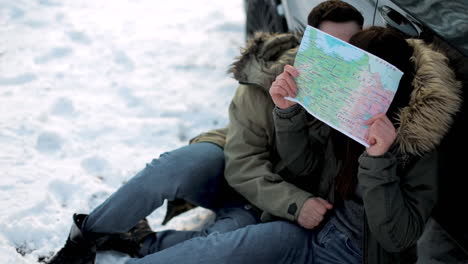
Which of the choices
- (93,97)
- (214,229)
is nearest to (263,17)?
(93,97)

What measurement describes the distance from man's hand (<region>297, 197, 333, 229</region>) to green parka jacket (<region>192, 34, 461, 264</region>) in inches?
1.1

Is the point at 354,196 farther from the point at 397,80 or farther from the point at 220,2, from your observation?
the point at 220,2

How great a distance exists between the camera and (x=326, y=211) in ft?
6.35

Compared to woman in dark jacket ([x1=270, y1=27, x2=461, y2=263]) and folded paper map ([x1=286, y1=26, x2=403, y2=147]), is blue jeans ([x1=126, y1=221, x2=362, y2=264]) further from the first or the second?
folded paper map ([x1=286, y1=26, x2=403, y2=147])

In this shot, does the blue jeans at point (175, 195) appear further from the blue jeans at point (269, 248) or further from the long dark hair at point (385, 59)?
the long dark hair at point (385, 59)

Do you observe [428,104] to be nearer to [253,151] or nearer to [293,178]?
[293,178]

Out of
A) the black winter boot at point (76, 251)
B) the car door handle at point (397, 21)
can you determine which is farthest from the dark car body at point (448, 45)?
the black winter boot at point (76, 251)

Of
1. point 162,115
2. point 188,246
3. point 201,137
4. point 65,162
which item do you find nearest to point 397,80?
point 188,246

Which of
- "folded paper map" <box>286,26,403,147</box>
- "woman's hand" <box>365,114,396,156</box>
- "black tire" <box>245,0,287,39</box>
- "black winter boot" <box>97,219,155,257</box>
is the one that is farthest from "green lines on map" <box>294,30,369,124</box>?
"black tire" <box>245,0,287,39</box>

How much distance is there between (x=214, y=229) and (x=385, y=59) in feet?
3.41

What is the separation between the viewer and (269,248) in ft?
6.12

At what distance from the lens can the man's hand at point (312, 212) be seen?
6.27 feet

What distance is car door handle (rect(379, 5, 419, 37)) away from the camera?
6.43ft

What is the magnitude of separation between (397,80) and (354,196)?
1.77 ft
